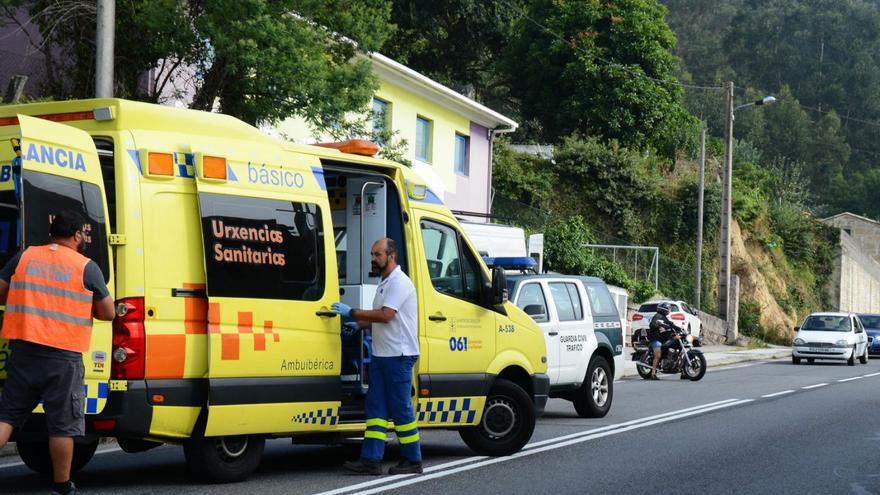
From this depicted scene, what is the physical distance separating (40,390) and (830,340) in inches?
1079

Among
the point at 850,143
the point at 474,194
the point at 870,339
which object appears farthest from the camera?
the point at 850,143

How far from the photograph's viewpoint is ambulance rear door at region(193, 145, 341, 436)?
27.7 feet

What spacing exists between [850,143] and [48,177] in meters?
90.7

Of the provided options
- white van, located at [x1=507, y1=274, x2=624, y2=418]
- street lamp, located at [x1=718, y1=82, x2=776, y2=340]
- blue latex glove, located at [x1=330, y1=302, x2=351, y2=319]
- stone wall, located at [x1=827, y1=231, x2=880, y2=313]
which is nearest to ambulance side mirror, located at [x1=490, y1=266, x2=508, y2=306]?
blue latex glove, located at [x1=330, y1=302, x2=351, y2=319]

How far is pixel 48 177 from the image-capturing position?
772 cm

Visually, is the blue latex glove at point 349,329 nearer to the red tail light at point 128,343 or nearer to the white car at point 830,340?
the red tail light at point 128,343

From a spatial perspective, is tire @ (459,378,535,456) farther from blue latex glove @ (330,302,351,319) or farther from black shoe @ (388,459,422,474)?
blue latex glove @ (330,302,351,319)

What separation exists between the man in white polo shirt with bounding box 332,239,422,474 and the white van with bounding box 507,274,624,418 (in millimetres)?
4587

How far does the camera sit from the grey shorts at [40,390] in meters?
7.32

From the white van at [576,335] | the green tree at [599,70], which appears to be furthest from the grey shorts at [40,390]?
the green tree at [599,70]

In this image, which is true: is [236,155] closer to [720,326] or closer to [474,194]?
[474,194]

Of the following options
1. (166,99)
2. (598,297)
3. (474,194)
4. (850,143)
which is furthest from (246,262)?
(850,143)

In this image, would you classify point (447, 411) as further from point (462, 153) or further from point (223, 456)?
point (462, 153)

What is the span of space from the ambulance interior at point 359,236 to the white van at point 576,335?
3.72 m
